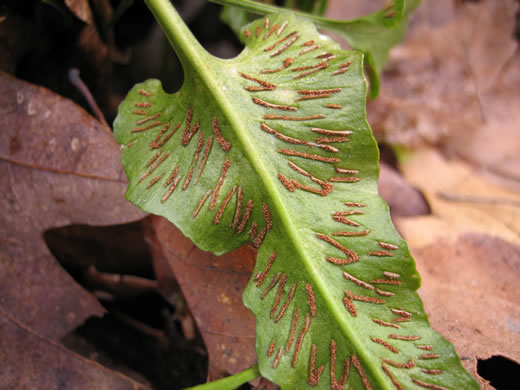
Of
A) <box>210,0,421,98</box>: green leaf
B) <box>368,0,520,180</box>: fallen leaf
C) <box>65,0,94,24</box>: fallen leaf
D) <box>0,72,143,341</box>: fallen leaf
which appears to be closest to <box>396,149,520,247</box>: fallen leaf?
<box>368,0,520,180</box>: fallen leaf

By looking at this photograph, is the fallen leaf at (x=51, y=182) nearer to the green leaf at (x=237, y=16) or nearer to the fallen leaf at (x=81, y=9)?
the fallen leaf at (x=81, y=9)

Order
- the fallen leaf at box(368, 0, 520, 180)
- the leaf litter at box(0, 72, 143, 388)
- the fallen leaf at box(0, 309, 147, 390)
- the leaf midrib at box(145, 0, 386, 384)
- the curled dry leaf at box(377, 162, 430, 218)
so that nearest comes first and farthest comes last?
the leaf midrib at box(145, 0, 386, 384) → the fallen leaf at box(0, 309, 147, 390) → the leaf litter at box(0, 72, 143, 388) → the curled dry leaf at box(377, 162, 430, 218) → the fallen leaf at box(368, 0, 520, 180)

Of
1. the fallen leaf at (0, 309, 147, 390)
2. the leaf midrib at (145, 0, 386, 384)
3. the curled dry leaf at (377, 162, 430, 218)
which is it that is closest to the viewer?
the leaf midrib at (145, 0, 386, 384)

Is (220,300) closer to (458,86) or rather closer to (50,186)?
(50,186)

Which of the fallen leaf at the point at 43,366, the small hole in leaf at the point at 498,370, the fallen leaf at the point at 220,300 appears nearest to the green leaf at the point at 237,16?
the fallen leaf at the point at 220,300

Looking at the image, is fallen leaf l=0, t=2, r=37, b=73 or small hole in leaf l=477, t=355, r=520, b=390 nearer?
small hole in leaf l=477, t=355, r=520, b=390

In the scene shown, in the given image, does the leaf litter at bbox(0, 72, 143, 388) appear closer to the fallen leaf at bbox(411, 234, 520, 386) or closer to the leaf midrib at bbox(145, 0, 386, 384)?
the leaf midrib at bbox(145, 0, 386, 384)
